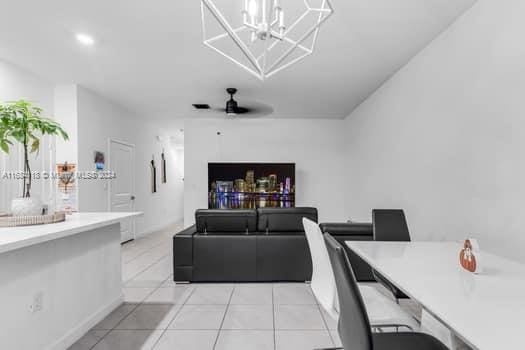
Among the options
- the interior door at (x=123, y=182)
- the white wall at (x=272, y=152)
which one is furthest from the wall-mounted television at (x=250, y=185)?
the interior door at (x=123, y=182)

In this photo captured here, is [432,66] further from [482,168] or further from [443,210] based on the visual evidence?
[443,210]

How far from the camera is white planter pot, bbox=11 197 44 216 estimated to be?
1.95 metres

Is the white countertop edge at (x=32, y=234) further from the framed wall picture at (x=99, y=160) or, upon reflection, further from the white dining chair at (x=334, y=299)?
the framed wall picture at (x=99, y=160)

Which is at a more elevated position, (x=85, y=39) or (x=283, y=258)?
(x=85, y=39)

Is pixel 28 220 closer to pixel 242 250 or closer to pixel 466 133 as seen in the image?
pixel 242 250

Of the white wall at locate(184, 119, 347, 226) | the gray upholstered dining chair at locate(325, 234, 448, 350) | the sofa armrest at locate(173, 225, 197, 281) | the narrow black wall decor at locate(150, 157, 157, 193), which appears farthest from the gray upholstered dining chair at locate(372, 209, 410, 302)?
the narrow black wall decor at locate(150, 157, 157, 193)

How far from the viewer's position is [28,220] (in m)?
1.91

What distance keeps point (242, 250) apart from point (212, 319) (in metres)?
0.91

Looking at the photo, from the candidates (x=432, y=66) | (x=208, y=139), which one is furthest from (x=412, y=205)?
(x=208, y=139)

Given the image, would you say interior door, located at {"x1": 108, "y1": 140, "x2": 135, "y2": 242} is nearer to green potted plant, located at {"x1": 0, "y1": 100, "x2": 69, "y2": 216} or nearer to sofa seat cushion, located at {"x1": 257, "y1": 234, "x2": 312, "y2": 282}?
sofa seat cushion, located at {"x1": 257, "y1": 234, "x2": 312, "y2": 282}

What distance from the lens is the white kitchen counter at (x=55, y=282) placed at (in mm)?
1586

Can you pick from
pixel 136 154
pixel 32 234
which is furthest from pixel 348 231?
pixel 136 154

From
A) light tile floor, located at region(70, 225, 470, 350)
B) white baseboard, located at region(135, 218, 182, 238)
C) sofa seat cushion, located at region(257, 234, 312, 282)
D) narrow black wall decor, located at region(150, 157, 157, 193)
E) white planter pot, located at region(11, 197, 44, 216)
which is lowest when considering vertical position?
light tile floor, located at region(70, 225, 470, 350)

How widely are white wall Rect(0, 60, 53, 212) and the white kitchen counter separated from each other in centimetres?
146
